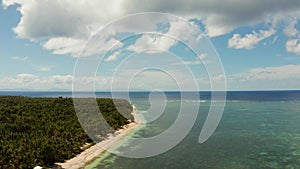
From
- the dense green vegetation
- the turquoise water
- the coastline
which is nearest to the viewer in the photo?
the dense green vegetation

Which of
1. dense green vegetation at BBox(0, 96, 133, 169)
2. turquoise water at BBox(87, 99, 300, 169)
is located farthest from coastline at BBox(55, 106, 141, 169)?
turquoise water at BBox(87, 99, 300, 169)

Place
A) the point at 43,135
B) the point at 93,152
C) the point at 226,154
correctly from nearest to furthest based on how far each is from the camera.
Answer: the point at 226,154
the point at 93,152
the point at 43,135

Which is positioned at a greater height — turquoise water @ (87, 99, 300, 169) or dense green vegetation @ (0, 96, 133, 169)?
dense green vegetation @ (0, 96, 133, 169)

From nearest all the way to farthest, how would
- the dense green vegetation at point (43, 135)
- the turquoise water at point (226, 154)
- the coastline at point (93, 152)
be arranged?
1. the dense green vegetation at point (43, 135)
2. the coastline at point (93, 152)
3. the turquoise water at point (226, 154)

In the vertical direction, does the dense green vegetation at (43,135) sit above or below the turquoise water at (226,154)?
above

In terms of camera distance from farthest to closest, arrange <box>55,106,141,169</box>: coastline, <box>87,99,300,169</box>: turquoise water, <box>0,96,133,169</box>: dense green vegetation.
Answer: <box>87,99,300,169</box>: turquoise water
<box>55,106,141,169</box>: coastline
<box>0,96,133,169</box>: dense green vegetation

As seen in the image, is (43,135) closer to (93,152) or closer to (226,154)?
(93,152)

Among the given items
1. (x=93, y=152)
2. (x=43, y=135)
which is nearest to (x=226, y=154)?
(x=93, y=152)

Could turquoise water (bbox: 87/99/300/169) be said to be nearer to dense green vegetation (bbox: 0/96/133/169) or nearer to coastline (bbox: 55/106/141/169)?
coastline (bbox: 55/106/141/169)

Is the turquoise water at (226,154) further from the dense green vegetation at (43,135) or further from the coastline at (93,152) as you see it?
the dense green vegetation at (43,135)

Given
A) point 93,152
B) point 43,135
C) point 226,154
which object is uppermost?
point 43,135

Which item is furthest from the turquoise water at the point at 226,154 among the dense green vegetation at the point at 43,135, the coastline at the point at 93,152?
the dense green vegetation at the point at 43,135

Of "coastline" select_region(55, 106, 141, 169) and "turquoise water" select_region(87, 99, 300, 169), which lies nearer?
"coastline" select_region(55, 106, 141, 169)
